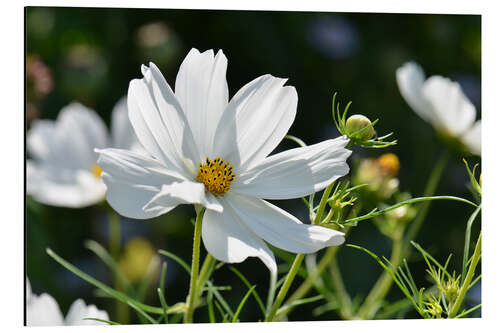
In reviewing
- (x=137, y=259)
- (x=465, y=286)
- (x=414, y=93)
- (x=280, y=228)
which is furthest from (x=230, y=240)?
(x=137, y=259)

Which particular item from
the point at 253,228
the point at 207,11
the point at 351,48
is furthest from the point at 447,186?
the point at 253,228

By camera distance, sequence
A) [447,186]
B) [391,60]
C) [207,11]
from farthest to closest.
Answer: [391,60] < [447,186] < [207,11]

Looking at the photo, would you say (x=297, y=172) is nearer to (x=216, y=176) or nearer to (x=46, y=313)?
(x=216, y=176)

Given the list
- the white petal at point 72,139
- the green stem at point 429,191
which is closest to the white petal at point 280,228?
the green stem at point 429,191

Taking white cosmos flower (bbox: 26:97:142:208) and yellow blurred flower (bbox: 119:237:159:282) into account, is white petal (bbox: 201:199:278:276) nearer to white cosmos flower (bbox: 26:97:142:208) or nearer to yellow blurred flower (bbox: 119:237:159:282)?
white cosmos flower (bbox: 26:97:142:208)

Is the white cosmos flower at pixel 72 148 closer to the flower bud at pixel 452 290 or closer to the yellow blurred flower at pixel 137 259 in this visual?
the yellow blurred flower at pixel 137 259

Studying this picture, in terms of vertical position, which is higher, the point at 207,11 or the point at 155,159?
the point at 207,11
